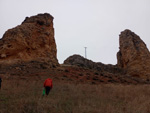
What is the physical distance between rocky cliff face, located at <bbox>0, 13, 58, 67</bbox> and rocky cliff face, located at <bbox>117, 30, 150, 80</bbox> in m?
12.9

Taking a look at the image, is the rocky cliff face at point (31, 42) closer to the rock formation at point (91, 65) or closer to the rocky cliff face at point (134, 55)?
the rock formation at point (91, 65)

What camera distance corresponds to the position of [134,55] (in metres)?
26.0

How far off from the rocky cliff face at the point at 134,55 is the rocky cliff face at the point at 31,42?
42.3ft

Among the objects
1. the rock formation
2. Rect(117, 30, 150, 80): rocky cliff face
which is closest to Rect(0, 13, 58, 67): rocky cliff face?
the rock formation

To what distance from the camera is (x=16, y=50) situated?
57.6 ft

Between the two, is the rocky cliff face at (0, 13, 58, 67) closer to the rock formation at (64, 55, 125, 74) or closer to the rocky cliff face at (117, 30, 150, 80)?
the rock formation at (64, 55, 125, 74)

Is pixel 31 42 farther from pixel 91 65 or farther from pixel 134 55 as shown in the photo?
pixel 134 55

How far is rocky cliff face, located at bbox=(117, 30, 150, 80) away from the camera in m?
24.8

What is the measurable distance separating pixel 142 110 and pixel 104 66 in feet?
86.0

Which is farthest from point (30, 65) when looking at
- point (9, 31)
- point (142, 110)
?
point (142, 110)

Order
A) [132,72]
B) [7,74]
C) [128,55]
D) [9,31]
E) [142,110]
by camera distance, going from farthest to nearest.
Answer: [128,55], [132,72], [9,31], [7,74], [142,110]

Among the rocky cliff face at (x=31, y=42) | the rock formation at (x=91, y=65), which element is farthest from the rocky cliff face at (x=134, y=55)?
the rocky cliff face at (x=31, y=42)

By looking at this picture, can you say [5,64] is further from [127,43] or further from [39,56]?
[127,43]

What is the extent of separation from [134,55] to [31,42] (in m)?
16.4
